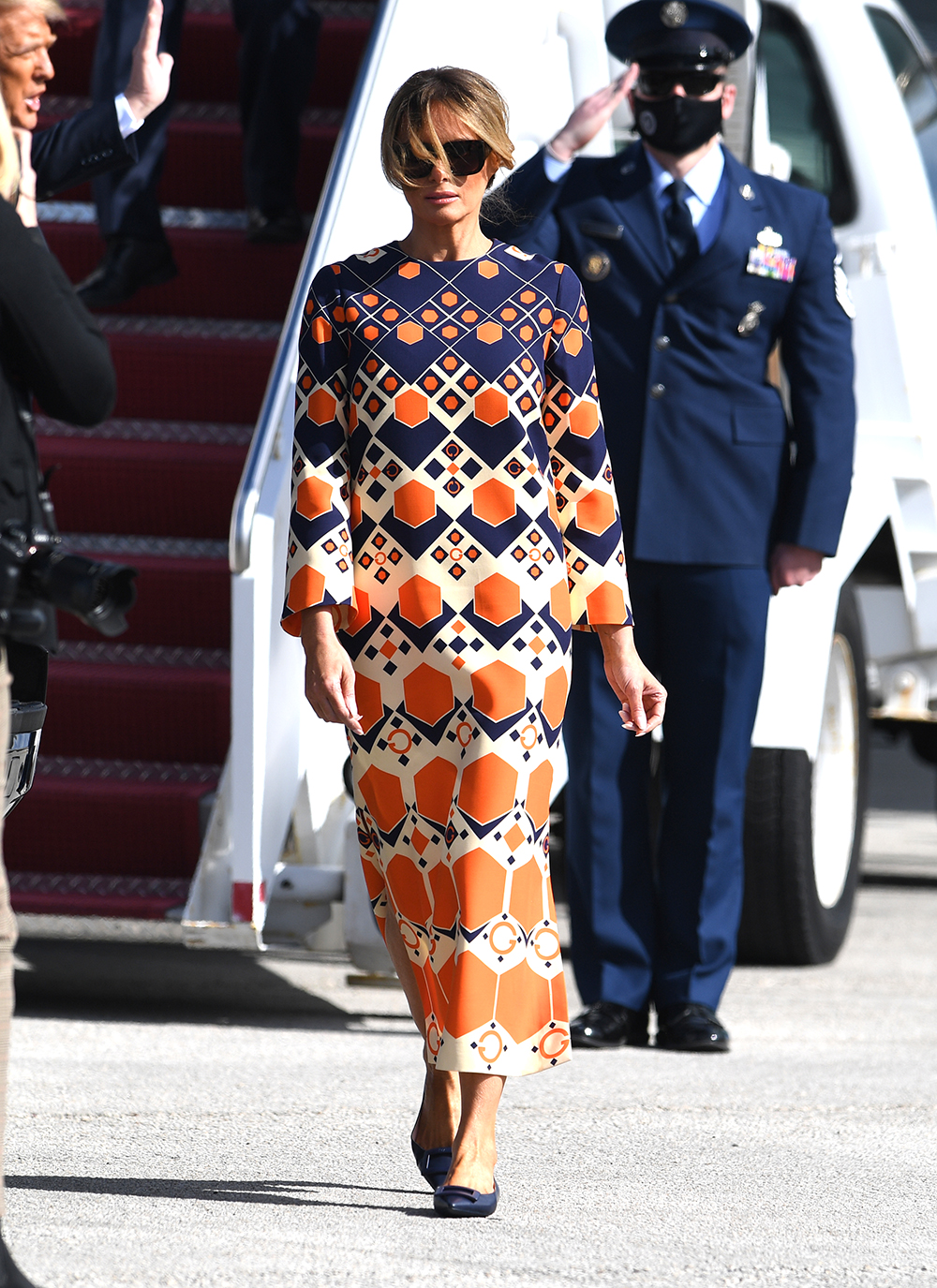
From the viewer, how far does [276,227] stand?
5.63 metres

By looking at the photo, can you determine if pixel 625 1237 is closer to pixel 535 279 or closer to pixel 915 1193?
pixel 915 1193

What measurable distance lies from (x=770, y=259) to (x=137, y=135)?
1967mm

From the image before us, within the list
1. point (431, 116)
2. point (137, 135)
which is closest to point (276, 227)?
point (137, 135)

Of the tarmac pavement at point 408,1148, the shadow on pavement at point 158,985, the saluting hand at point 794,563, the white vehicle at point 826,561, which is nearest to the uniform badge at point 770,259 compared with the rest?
the saluting hand at point 794,563

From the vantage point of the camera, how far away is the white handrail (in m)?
4.16

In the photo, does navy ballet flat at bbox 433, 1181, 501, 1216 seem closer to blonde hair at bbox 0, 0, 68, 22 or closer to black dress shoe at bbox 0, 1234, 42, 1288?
black dress shoe at bbox 0, 1234, 42, 1288

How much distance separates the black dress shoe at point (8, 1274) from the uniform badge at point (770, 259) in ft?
8.81

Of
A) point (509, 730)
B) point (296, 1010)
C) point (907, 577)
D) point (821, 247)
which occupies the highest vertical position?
point (821, 247)

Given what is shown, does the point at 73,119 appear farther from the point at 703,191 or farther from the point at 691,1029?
the point at 691,1029

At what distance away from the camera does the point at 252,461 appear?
423 centimetres

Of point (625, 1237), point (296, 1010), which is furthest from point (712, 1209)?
point (296, 1010)

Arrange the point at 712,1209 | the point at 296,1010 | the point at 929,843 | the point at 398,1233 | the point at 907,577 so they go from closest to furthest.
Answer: the point at 398,1233 → the point at 712,1209 → the point at 296,1010 → the point at 907,577 → the point at 929,843

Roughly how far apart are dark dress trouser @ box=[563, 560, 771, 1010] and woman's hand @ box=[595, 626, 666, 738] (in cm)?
125

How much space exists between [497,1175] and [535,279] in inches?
52.2
